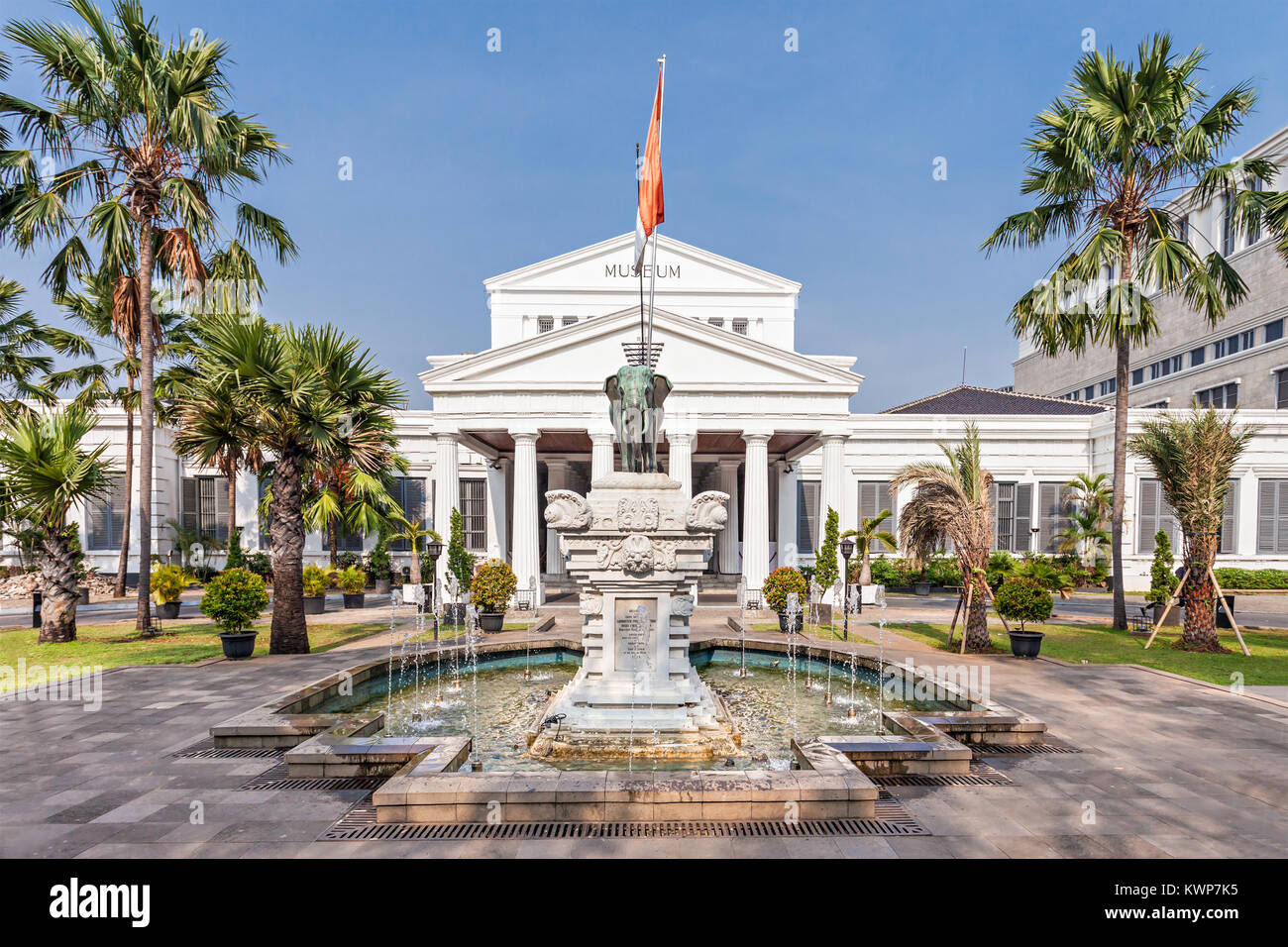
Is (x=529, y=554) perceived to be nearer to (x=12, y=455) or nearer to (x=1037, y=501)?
(x=12, y=455)

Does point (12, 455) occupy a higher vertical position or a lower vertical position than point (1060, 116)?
lower

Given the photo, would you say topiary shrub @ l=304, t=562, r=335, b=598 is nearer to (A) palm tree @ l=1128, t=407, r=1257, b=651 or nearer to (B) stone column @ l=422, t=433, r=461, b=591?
(B) stone column @ l=422, t=433, r=461, b=591

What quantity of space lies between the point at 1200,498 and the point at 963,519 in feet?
17.8

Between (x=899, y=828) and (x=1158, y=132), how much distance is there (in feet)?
61.0

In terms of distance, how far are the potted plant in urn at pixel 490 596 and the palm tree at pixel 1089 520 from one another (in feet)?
87.1

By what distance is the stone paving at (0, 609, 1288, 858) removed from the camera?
5250mm

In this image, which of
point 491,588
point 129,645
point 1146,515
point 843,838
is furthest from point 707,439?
point 843,838

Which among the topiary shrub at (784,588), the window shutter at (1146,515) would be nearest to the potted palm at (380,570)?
the topiary shrub at (784,588)

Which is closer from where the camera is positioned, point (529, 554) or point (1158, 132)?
point (1158, 132)

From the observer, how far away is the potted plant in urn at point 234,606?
536 inches

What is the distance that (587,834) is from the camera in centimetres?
545

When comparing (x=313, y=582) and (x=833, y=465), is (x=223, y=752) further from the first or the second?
(x=833, y=465)

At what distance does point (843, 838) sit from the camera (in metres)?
5.43
